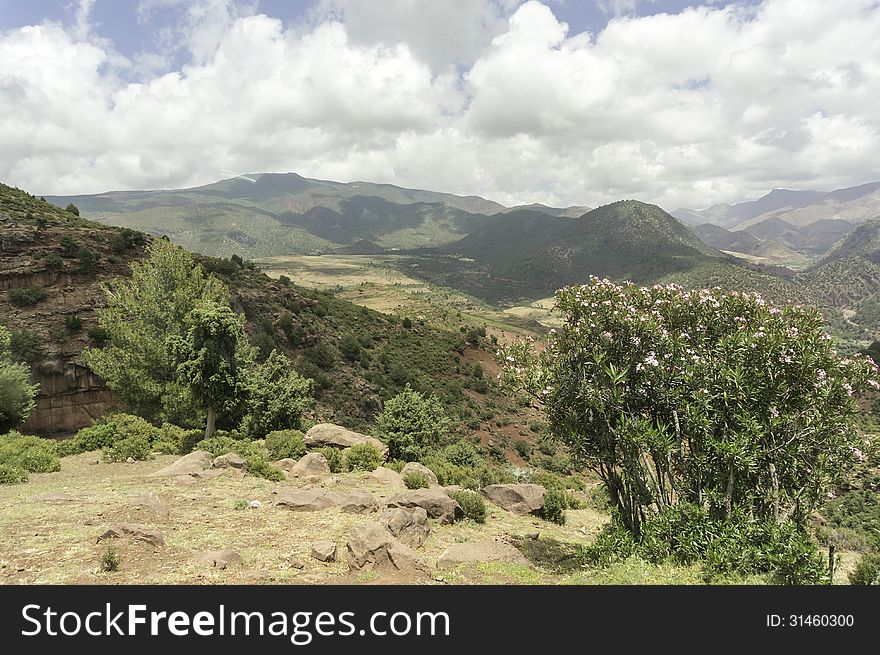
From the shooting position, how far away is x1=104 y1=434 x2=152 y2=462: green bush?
19172mm

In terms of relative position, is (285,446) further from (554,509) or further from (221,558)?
(554,509)

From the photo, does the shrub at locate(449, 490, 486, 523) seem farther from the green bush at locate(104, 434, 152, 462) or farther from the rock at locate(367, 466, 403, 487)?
the green bush at locate(104, 434, 152, 462)

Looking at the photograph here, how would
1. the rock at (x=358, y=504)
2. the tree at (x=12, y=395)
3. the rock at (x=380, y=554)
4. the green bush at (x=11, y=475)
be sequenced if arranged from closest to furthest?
the rock at (x=380, y=554), the rock at (x=358, y=504), the green bush at (x=11, y=475), the tree at (x=12, y=395)

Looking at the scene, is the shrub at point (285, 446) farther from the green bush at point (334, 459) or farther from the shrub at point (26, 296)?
the shrub at point (26, 296)

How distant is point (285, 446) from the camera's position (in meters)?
19.8

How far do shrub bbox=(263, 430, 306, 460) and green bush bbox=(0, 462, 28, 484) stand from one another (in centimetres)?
824

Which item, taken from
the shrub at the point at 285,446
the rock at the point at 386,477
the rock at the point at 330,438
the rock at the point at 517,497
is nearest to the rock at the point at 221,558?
the rock at the point at 386,477

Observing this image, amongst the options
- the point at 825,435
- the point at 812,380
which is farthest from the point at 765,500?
the point at 812,380

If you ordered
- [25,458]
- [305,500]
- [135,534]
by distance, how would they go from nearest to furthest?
[135,534] < [305,500] < [25,458]

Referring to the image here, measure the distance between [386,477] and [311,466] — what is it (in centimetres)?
308

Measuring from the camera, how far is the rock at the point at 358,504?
12.6 meters

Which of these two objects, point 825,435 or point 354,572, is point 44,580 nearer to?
point 354,572

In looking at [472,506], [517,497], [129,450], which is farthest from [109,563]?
[129,450]

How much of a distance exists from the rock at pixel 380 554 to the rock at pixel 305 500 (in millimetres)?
3728
